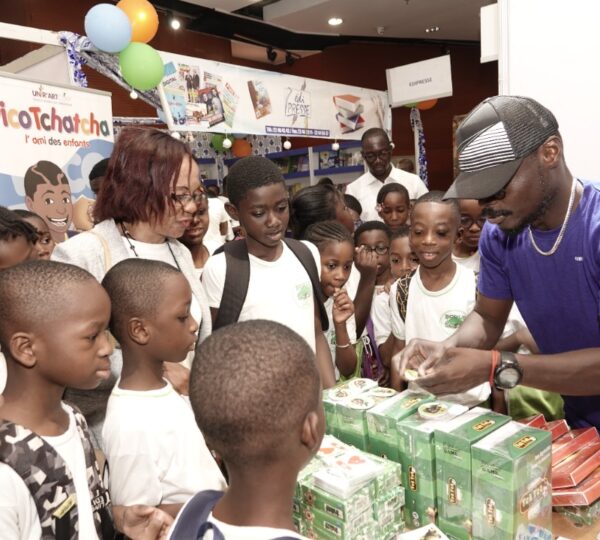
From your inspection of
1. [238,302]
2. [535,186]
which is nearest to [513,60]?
[535,186]

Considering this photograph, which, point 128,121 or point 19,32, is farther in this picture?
point 128,121

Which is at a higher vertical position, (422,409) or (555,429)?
(422,409)

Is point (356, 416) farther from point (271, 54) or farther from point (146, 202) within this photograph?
point (271, 54)

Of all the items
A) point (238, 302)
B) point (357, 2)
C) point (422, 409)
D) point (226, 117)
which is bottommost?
point (422, 409)

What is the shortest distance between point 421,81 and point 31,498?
260 inches

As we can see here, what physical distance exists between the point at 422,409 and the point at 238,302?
95cm

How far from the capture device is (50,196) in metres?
3.16

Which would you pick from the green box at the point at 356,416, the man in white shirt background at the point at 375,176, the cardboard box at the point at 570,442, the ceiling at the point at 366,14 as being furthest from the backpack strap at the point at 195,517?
the ceiling at the point at 366,14

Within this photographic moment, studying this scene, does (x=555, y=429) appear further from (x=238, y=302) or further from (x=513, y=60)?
(x=513, y=60)

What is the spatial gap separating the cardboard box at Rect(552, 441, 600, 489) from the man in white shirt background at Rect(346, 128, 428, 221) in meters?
3.71

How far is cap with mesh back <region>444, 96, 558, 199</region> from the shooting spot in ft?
4.35

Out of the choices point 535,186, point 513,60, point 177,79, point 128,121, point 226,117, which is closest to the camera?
point 535,186

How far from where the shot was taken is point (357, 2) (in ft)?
28.2

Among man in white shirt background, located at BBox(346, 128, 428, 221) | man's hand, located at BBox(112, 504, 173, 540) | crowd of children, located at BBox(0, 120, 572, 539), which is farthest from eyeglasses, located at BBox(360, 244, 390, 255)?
man's hand, located at BBox(112, 504, 173, 540)
